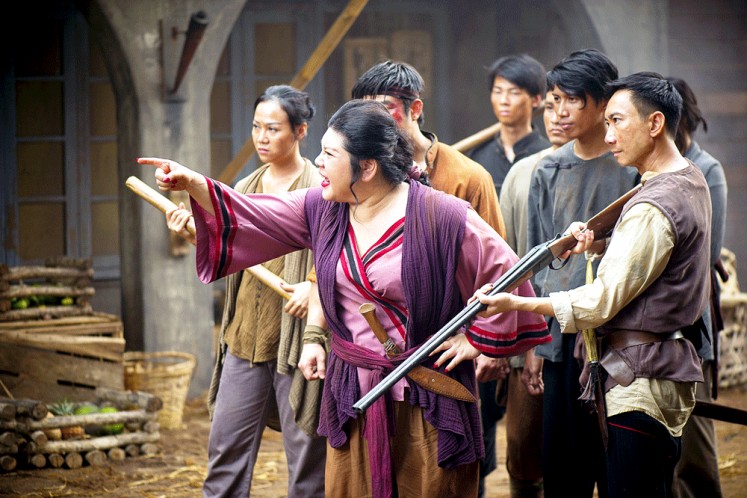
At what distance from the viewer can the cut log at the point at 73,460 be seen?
19.1 ft

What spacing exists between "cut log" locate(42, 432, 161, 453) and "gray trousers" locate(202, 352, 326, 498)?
2.05 meters

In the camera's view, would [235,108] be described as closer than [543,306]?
No

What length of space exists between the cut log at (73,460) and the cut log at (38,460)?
0.13 meters

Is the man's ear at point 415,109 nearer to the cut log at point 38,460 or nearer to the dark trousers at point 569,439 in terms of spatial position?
the dark trousers at point 569,439

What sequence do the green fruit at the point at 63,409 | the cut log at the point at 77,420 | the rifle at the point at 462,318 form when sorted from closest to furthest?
1. the rifle at the point at 462,318
2. the cut log at the point at 77,420
3. the green fruit at the point at 63,409

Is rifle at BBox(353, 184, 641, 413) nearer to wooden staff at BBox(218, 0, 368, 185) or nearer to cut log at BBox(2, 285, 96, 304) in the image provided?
wooden staff at BBox(218, 0, 368, 185)

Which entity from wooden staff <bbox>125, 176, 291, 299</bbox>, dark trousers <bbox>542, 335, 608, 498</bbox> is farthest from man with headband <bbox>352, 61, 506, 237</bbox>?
wooden staff <bbox>125, 176, 291, 299</bbox>

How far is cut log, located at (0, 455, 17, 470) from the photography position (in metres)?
5.68

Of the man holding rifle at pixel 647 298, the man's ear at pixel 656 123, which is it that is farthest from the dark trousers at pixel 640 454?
the man's ear at pixel 656 123

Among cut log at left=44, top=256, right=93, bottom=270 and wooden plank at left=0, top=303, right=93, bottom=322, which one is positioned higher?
cut log at left=44, top=256, right=93, bottom=270

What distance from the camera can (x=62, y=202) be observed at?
9.06 meters

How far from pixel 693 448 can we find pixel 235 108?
614cm

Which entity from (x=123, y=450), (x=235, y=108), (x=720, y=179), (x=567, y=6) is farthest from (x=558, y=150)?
(x=235, y=108)

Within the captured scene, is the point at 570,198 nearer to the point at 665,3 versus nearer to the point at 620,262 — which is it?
the point at 620,262
